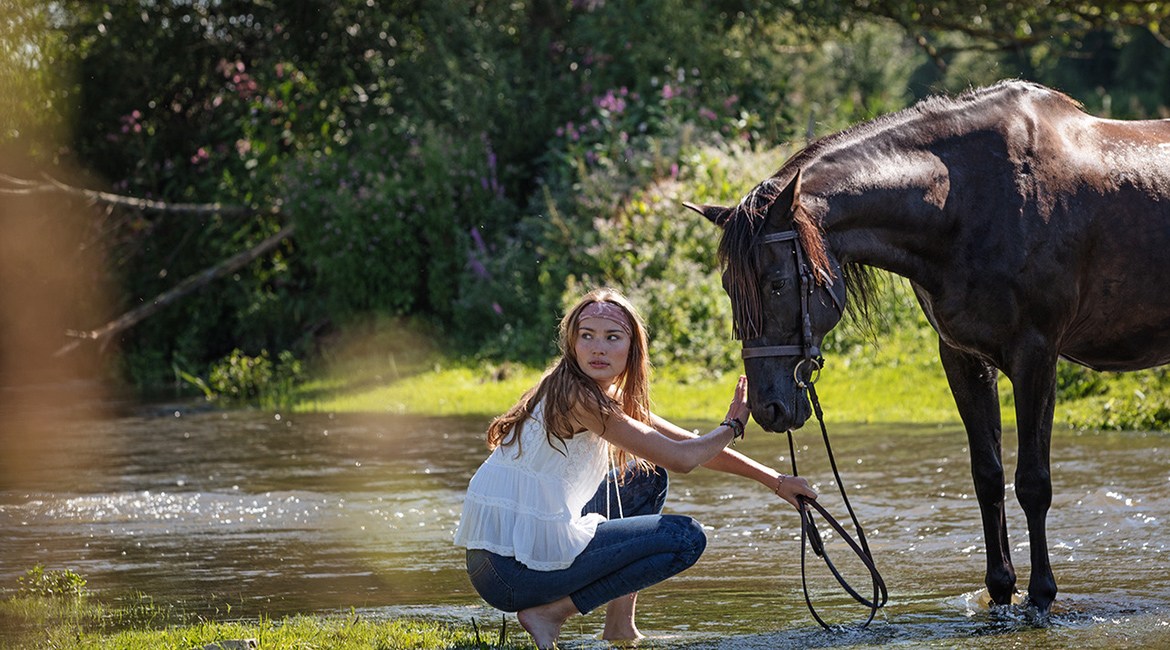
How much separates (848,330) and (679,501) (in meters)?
4.66

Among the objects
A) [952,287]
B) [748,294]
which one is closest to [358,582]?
[748,294]

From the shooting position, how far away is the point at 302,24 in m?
16.5

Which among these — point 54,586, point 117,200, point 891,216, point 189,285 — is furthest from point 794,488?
point 117,200

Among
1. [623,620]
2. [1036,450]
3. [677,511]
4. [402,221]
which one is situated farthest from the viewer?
[402,221]

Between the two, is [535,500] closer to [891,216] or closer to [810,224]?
[810,224]

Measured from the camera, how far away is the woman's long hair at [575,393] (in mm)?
3941

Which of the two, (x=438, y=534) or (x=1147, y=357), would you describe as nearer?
(x=1147, y=357)

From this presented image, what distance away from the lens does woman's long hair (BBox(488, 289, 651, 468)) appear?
394 centimetres

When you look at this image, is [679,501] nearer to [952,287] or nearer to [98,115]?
[952,287]

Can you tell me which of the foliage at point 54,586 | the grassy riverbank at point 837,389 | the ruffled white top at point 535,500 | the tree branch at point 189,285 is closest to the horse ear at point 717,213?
the ruffled white top at point 535,500

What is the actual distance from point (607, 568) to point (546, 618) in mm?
275

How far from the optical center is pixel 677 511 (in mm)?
6582

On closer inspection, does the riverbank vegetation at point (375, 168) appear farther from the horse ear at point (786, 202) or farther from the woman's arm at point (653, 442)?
the woman's arm at point (653, 442)

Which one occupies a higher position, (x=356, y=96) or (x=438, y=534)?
(x=356, y=96)
